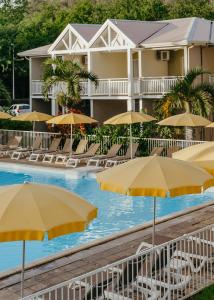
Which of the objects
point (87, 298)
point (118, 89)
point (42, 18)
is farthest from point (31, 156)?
point (42, 18)

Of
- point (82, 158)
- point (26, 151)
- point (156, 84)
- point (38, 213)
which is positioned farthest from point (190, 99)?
point (38, 213)

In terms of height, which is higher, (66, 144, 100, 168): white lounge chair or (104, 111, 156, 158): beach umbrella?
(104, 111, 156, 158): beach umbrella

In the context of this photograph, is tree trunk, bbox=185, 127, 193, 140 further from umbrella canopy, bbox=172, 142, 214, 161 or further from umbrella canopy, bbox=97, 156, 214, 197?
umbrella canopy, bbox=97, 156, 214, 197

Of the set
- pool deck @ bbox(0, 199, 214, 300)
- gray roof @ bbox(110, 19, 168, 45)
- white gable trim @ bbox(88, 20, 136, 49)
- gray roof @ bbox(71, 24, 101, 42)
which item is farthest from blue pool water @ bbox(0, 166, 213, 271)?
gray roof @ bbox(71, 24, 101, 42)

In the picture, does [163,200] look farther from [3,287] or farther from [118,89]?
[118,89]

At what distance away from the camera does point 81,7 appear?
66688 mm

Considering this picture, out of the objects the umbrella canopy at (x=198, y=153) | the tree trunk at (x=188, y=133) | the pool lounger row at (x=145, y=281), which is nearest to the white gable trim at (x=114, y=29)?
the tree trunk at (x=188, y=133)

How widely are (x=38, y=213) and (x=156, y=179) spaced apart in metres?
2.92

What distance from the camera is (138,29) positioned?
108ft

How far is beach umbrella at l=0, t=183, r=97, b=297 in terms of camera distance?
680 centimetres

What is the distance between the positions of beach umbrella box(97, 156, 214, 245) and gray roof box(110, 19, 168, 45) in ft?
71.8

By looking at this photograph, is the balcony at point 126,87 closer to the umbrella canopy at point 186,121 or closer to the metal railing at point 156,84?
the metal railing at point 156,84

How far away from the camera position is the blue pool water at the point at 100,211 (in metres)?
13.5

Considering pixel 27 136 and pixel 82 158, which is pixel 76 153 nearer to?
pixel 82 158
